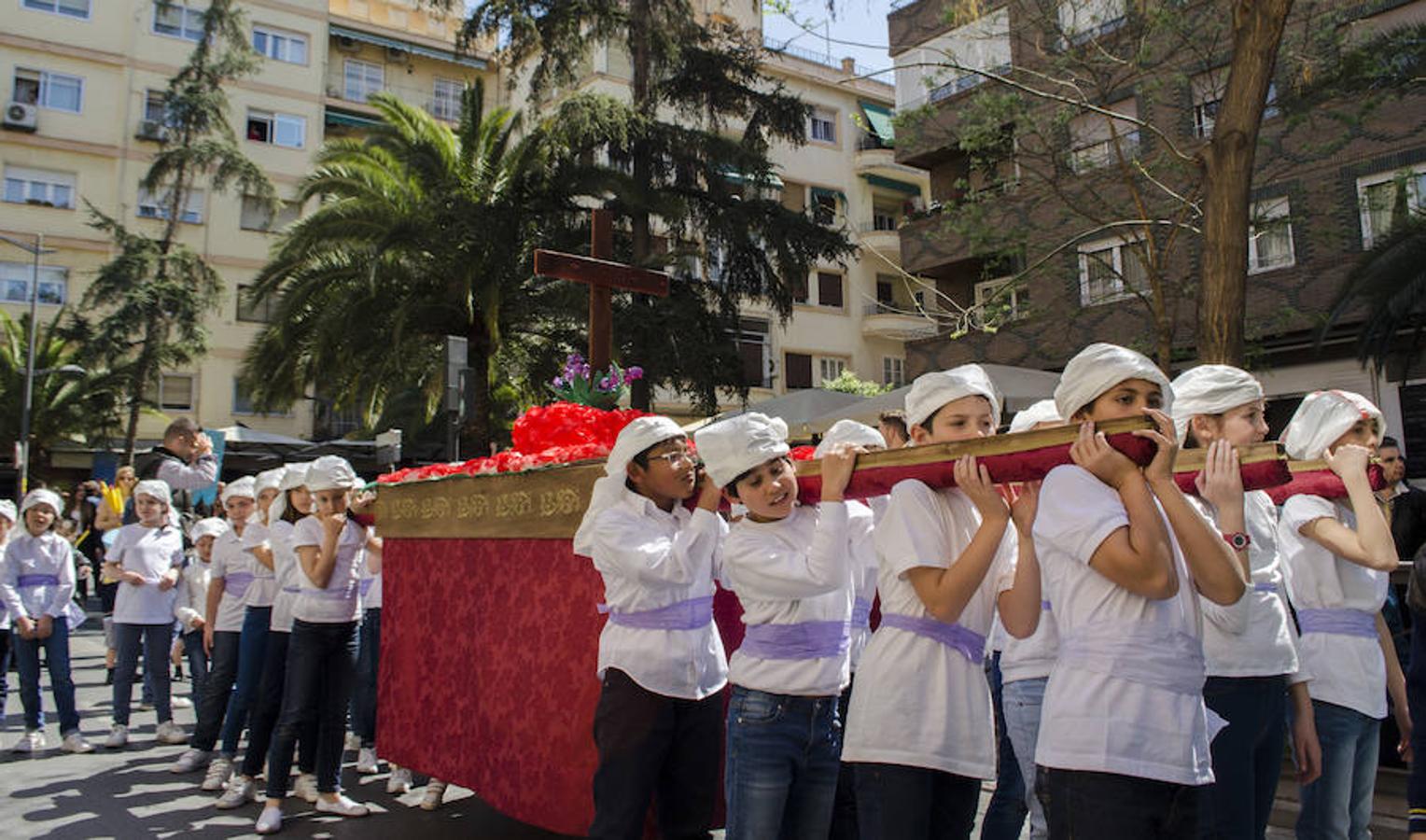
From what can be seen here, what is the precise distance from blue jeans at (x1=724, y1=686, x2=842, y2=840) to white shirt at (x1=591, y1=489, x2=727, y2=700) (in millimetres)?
488

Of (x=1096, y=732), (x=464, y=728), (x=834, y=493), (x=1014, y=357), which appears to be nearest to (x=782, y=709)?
(x=834, y=493)

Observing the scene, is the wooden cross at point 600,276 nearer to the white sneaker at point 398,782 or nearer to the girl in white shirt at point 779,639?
the white sneaker at point 398,782

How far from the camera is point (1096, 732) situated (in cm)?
230

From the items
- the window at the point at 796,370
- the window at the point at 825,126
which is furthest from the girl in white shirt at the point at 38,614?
the window at the point at 825,126

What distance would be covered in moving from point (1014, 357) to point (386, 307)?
12.4 metres

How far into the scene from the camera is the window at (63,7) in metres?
30.5

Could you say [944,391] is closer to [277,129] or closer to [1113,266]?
[1113,266]

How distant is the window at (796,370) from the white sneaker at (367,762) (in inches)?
1074

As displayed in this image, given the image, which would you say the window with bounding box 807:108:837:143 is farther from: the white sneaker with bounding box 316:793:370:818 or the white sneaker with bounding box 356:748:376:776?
the white sneaker with bounding box 316:793:370:818

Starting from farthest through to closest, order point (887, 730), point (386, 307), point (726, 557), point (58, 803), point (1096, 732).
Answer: point (386, 307)
point (58, 803)
point (726, 557)
point (887, 730)
point (1096, 732)

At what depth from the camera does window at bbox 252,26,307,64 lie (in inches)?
1309

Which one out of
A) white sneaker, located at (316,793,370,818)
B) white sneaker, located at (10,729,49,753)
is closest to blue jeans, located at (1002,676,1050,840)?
white sneaker, located at (316,793,370,818)

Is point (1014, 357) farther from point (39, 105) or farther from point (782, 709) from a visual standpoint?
point (39, 105)

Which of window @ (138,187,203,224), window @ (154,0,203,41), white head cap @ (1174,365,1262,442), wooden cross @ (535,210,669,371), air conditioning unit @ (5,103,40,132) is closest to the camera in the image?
white head cap @ (1174,365,1262,442)
